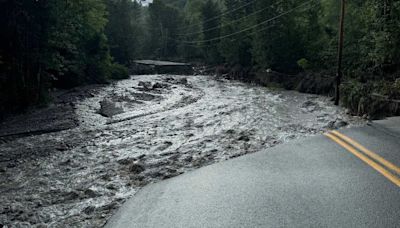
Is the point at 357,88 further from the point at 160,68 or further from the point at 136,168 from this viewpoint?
the point at 160,68

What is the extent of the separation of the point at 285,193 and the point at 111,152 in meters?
6.00

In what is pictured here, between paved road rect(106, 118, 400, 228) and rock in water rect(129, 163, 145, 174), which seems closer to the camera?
paved road rect(106, 118, 400, 228)

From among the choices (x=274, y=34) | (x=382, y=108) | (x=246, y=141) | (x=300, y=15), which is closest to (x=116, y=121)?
(x=246, y=141)

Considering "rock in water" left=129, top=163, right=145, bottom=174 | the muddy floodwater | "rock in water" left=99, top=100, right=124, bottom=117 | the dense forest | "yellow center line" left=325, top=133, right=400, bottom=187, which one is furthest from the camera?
"rock in water" left=99, top=100, right=124, bottom=117

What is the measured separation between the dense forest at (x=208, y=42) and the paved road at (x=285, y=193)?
979 cm

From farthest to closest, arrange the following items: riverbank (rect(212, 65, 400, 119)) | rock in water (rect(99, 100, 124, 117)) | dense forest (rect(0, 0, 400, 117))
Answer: rock in water (rect(99, 100, 124, 117)), dense forest (rect(0, 0, 400, 117)), riverbank (rect(212, 65, 400, 119))

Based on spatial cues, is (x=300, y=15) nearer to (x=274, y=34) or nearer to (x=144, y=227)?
(x=274, y=34)

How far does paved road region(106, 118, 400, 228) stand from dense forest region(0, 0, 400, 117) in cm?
979

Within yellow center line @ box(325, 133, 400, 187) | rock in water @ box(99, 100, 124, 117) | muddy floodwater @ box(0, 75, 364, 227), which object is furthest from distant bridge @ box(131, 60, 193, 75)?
yellow center line @ box(325, 133, 400, 187)

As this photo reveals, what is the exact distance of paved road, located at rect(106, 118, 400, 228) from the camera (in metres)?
4.32

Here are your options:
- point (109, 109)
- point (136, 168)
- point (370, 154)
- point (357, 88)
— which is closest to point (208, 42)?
point (109, 109)

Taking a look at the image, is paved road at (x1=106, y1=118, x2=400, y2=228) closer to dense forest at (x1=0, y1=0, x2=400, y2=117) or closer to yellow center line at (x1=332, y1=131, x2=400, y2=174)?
yellow center line at (x1=332, y1=131, x2=400, y2=174)

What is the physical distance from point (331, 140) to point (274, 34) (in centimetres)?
3742

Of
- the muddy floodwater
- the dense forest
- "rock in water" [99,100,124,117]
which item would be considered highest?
the dense forest
